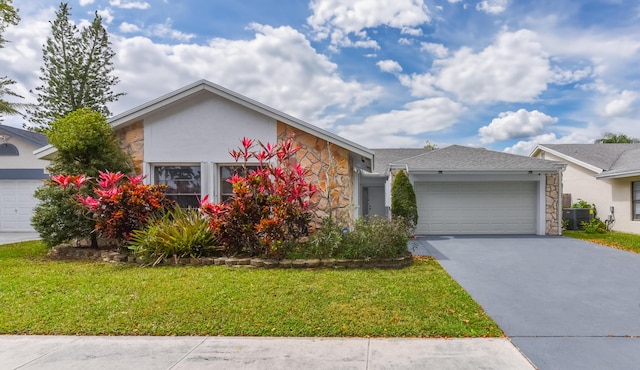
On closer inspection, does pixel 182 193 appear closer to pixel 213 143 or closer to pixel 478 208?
pixel 213 143

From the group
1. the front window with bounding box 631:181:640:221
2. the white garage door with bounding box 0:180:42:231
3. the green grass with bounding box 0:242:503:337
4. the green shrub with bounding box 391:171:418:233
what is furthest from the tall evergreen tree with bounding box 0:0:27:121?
the front window with bounding box 631:181:640:221

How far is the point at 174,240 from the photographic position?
7594 mm

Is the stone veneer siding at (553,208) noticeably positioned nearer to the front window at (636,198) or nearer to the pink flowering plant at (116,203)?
the front window at (636,198)

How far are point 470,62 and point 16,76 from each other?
21.2 metres

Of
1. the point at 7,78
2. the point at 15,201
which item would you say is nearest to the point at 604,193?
the point at 15,201

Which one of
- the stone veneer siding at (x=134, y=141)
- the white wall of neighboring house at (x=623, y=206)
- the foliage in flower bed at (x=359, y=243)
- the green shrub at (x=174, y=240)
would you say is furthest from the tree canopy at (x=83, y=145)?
the white wall of neighboring house at (x=623, y=206)

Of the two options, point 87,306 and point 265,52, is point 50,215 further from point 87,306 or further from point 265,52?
point 265,52

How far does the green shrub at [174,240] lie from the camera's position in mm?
7559

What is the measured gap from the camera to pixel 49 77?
21922 millimetres

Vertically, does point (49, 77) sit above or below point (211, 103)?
above

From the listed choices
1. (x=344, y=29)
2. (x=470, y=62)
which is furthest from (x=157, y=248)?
(x=470, y=62)

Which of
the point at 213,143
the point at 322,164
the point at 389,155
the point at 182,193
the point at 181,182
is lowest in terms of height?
the point at 182,193

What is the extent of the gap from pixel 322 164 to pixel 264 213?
2.63m

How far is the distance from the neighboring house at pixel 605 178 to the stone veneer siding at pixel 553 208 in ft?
9.05
